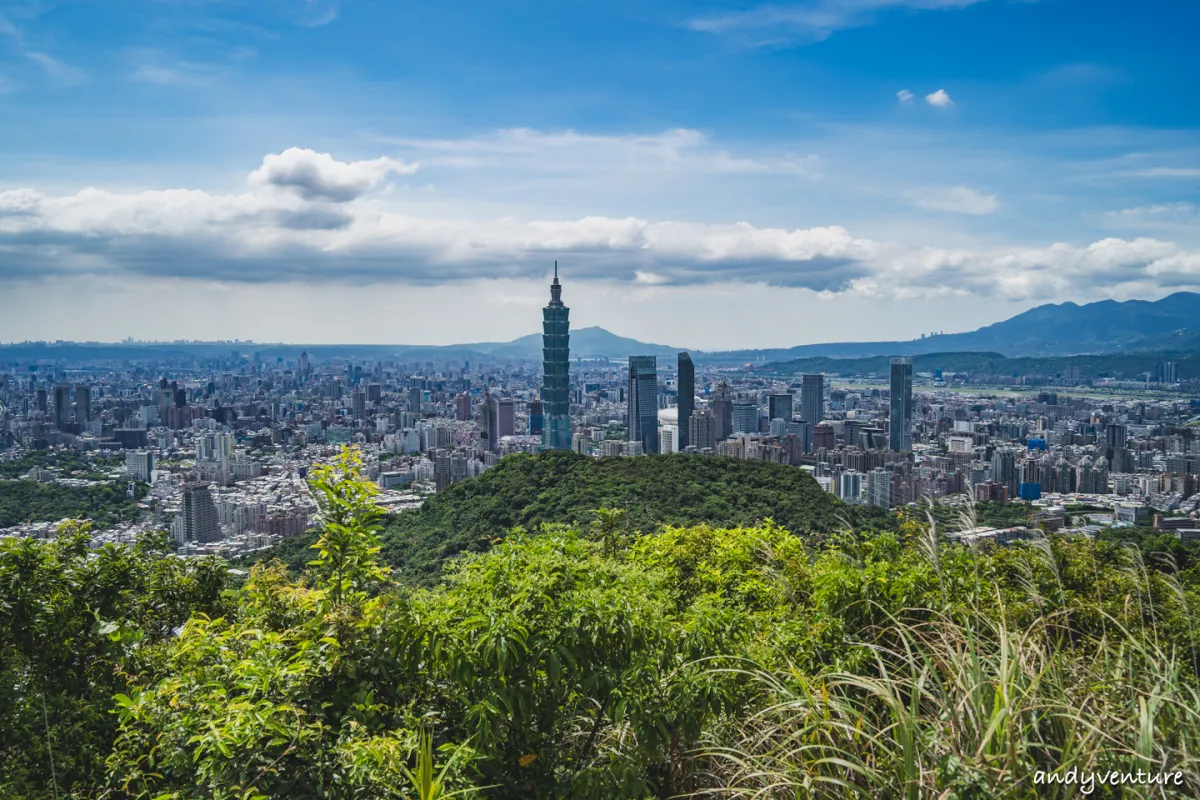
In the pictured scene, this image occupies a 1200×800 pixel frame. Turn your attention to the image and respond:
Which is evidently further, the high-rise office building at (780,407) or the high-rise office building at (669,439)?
the high-rise office building at (780,407)

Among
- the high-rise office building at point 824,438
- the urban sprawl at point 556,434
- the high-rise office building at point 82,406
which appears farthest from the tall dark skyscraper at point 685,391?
the high-rise office building at point 82,406

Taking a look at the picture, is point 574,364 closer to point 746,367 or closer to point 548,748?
point 746,367

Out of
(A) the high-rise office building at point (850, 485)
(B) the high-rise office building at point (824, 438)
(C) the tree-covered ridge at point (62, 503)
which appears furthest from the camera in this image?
(B) the high-rise office building at point (824, 438)

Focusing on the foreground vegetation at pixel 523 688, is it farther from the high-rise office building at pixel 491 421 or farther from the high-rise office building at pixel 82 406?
the high-rise office building at pixel 82 406

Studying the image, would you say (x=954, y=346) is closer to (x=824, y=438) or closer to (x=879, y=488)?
(x=824, y=438)

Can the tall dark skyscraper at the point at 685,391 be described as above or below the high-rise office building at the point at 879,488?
above

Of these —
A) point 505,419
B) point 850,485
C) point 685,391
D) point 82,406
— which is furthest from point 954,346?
point 82,406

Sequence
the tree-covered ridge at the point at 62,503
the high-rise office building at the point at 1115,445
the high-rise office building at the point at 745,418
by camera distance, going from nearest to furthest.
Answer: the tree-covered ridge at the point at 62,503, the high-rise office building at the point at 1115,445, the high-rise office building at the point at 745,418
